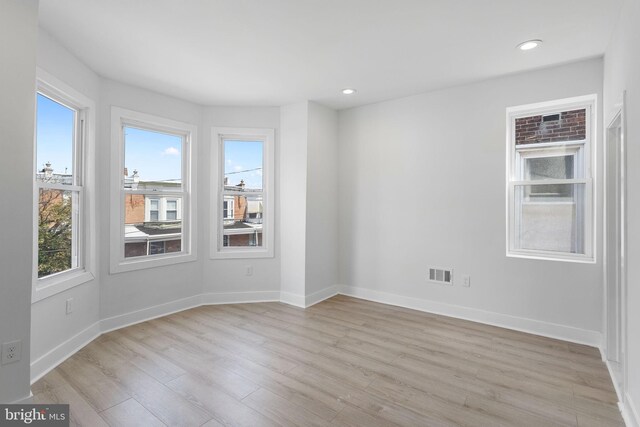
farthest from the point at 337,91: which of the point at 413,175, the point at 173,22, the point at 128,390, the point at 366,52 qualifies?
the point at 128,390

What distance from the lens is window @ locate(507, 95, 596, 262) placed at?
3150 millimetres

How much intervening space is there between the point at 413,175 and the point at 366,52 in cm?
170

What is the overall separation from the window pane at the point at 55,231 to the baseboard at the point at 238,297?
163 cm

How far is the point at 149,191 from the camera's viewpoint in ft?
12.6

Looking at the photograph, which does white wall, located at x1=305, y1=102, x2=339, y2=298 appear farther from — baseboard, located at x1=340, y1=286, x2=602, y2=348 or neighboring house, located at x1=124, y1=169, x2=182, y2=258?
neighboring house, located at x1=124, y1=169, x2=182, y2=258

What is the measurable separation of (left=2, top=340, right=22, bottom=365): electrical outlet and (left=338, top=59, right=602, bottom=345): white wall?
3504 millimetres

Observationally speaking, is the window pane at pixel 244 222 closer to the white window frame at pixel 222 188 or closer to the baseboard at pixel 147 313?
the white window frame at pixel 222 188

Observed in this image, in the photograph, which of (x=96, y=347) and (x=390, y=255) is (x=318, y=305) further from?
(x=96, y=347)

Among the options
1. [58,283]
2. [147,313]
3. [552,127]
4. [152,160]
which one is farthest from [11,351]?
[552,127]

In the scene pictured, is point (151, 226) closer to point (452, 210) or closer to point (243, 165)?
point (243, 165)

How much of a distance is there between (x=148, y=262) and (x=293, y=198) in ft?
6.11

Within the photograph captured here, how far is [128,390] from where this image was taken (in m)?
2.32

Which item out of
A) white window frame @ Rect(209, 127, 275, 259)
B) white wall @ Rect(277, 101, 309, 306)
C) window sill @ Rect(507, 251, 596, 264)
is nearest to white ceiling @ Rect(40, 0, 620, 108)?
white wall @ Rect(277, 101, 309, 306)

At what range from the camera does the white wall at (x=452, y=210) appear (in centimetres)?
316
